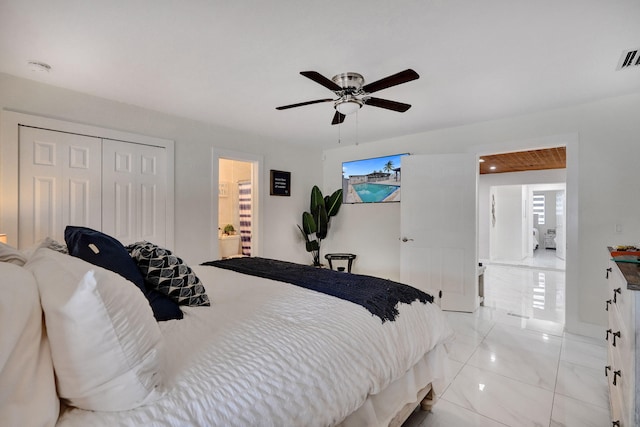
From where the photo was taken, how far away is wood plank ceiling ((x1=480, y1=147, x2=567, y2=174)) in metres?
4.78

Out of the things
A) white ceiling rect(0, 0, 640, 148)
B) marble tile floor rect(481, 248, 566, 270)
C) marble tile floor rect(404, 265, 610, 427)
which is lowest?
marble tile floor rect(404, 265, 610, 427)

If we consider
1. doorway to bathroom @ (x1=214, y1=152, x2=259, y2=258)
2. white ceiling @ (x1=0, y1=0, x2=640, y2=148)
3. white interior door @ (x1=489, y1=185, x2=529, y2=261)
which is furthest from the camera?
white interior door @ (x1=489, y1=185, x2=529, y2=261)

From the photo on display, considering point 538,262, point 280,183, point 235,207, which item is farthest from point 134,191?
point 538,262

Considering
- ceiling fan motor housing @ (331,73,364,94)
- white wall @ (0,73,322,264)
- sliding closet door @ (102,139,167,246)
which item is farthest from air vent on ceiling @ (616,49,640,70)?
sliding closet door @ (102,139,167,246)

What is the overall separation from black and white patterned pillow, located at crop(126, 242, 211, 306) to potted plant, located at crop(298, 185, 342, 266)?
329 cm

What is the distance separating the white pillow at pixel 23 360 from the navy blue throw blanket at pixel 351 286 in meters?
1.13

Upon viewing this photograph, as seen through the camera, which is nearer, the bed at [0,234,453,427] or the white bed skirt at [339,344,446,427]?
the bed at [0,234,453,427]

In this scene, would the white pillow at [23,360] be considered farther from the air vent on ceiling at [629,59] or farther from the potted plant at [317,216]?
the potted plant at [317,216]

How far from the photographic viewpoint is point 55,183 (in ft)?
8.45

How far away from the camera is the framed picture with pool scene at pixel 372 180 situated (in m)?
4.28

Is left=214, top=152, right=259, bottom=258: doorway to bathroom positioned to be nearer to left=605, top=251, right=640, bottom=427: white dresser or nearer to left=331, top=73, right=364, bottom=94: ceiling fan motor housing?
left=331, top=73, right=364, bottom=94: ceiling fan motor housing

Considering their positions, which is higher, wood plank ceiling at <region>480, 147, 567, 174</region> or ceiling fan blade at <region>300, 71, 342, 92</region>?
wood plank ceiling at <region>480, 147, 567, 174</region>

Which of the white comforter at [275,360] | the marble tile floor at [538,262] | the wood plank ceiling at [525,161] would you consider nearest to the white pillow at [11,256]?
the white comforter at [275,360]

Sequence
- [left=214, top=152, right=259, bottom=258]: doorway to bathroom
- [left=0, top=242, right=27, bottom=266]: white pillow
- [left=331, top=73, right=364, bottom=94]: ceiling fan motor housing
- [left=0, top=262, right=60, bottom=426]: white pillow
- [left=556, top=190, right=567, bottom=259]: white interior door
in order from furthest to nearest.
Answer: [left=556, top=190, right=567, bottom=259]: white interior door, [left=214, top=152, right=259, bottom=258]: doorway to bathroom, [left=331, top=73, right=364, bottom=94]: ceiling fan motor housing, [left=0, top=242, right=27, bottom=266]: white pillow, [left=0, top=262, right=60, bottom=426]: white pillow
